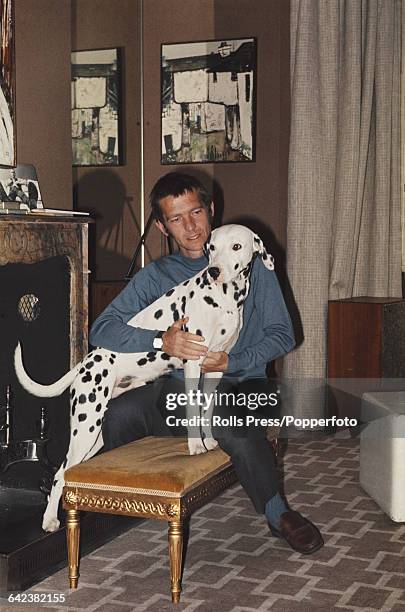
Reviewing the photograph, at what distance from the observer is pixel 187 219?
299cm

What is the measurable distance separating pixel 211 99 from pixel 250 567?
3.49 m

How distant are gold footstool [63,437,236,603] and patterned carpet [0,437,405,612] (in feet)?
0.47

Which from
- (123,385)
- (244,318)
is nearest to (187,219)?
(244,318)

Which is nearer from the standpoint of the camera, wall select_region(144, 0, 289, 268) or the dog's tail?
the dog's tail

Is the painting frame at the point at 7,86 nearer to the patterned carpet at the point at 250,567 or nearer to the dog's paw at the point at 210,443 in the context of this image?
the dog's paw at the point at 210,443

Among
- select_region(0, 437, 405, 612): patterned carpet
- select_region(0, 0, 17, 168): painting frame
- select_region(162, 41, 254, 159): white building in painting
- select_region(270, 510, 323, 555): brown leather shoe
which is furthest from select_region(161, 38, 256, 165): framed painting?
select_region(270, 510, 323, 555): brown leather shoe

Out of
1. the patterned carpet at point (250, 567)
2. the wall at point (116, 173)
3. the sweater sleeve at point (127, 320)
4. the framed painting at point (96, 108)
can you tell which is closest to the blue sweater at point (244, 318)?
the sweater sleeve at point (127, 320)

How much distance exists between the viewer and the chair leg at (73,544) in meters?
2.79

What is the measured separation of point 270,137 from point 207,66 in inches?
25.0

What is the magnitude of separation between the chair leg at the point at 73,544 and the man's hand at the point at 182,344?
0.62 m

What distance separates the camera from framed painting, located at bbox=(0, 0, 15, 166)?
11.1 feet

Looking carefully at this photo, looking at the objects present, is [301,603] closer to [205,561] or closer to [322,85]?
[205,561]

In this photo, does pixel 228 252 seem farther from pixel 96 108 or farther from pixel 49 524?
pixel 96 108

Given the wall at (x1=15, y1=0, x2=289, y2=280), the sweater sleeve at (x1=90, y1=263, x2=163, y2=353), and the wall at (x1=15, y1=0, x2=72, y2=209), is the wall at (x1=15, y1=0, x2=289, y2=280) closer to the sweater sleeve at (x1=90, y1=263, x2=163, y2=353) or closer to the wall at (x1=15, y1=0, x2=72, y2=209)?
the wall at (x1=15, y1=0, x2=72, y2=209)
